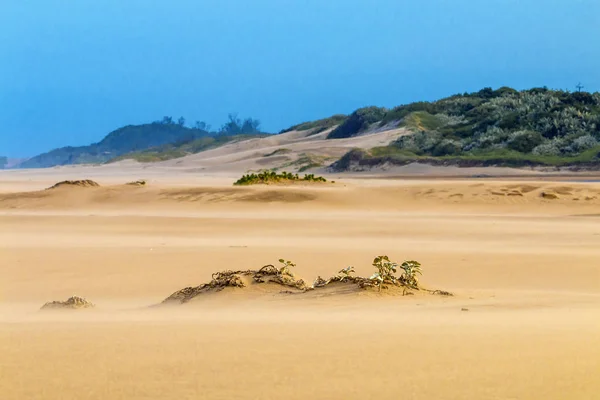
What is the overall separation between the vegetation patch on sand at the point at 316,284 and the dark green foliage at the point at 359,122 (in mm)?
63683

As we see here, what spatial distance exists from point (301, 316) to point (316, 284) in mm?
1656

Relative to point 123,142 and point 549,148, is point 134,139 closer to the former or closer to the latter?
point 123,142

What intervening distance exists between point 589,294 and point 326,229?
881 cm

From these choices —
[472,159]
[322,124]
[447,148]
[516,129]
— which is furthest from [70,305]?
[322,124]

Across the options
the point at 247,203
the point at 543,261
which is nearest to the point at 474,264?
the point at 543,261

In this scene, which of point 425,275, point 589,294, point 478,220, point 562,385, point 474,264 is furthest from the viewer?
point 478,220

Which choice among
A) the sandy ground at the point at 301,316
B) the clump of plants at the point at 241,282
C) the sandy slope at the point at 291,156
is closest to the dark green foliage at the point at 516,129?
the sandy slope at the point at 291,156

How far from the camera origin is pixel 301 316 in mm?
6188

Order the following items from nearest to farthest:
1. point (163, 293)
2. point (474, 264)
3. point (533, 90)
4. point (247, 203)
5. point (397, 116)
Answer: point (163, 293)
point (474, 264)
point (247, 203)
point (533, 90)
point (397, 116)

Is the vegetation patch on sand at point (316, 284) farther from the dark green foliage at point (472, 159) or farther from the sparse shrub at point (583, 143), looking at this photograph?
the sparse shrub at point (583, 143)

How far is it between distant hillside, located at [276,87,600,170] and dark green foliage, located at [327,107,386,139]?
8997mm

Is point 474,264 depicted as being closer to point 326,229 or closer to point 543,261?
point 543,261

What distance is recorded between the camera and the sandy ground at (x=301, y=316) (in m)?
4.01

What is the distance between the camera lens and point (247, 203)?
23.2m
